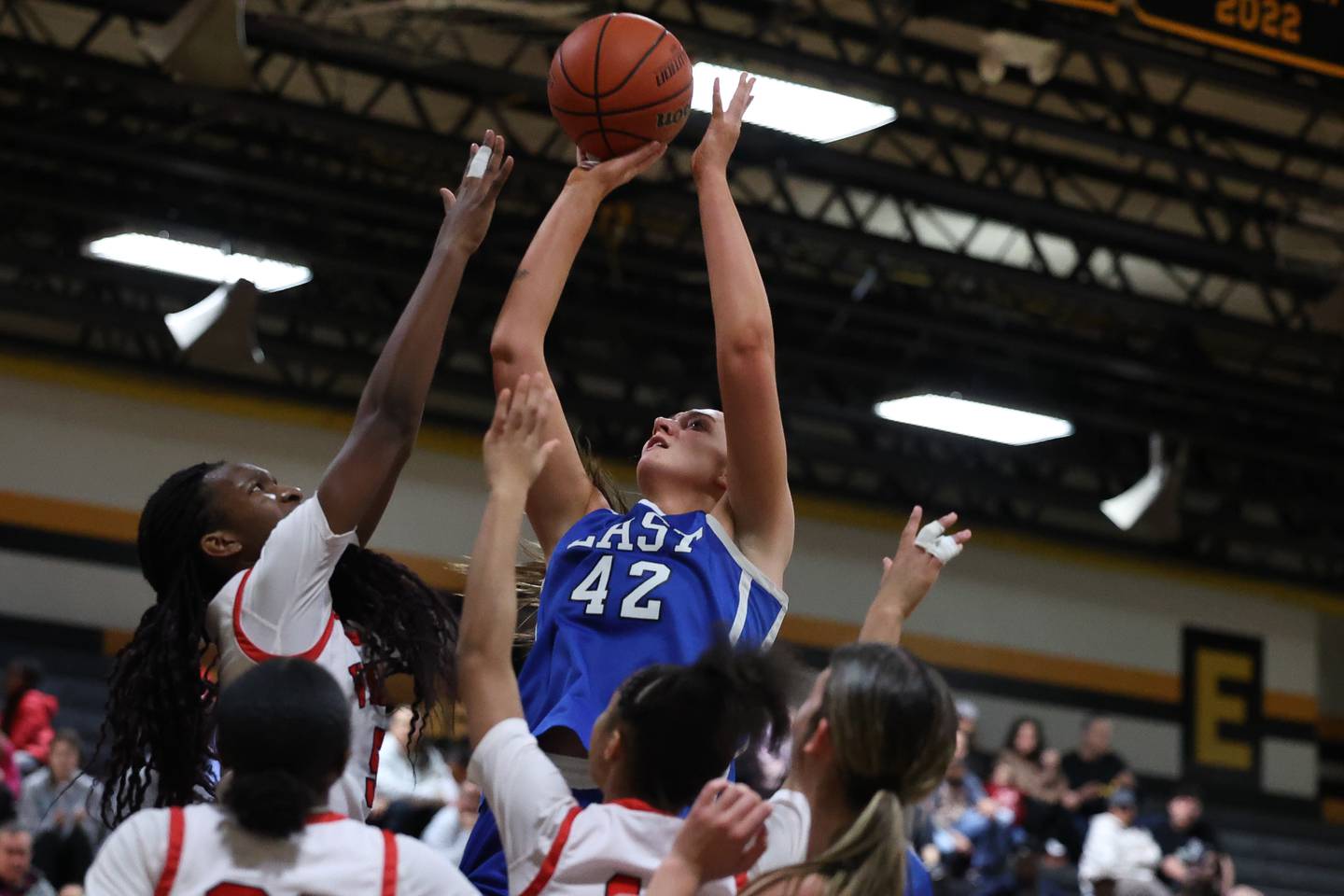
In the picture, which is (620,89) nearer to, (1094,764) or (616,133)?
(616,133)

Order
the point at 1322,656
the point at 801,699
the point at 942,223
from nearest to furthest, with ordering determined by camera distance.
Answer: the point at 801,699
the point at 942,223
the point at 1322,656

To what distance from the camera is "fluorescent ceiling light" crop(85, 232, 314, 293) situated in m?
12.6

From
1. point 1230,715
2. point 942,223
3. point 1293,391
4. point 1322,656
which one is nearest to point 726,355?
point 942,223

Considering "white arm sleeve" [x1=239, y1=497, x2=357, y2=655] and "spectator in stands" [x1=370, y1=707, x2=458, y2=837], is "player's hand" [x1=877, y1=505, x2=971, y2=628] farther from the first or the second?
"spectator in stands" [x1=370, y1=707, x2=458, y2=837]

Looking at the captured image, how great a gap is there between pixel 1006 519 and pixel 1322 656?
5697 millimetres

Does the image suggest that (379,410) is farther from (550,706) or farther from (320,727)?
(320,727)

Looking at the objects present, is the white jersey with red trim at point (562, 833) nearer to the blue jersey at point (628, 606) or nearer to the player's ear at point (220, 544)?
the blue jersey at point (628, 606)

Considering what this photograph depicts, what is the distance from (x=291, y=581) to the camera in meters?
2.89

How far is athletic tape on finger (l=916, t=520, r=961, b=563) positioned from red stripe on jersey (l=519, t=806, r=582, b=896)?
→ 105cm

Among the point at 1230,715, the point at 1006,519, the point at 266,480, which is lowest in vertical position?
the point at 266,480

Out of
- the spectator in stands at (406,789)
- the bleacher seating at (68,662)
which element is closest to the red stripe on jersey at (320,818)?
the spectator in stands at (406,789)

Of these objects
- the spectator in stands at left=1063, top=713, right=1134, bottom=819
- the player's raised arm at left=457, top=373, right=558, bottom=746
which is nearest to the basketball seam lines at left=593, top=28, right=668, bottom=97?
the player's raised arm at left=457, top=373, right=558, bottom=746

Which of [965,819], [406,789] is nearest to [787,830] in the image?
[406,789]

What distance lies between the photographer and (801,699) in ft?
8.88
